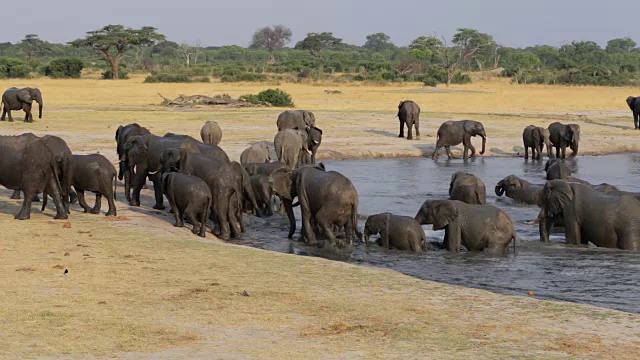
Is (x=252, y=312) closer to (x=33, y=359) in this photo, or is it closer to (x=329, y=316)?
(x=329, y=316)

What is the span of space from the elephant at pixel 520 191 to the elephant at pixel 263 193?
199 inches

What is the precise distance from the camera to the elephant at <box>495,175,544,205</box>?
19531mm

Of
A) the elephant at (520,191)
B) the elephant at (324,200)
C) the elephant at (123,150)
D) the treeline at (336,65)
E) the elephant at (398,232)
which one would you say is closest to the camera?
the elephant at (398,232)

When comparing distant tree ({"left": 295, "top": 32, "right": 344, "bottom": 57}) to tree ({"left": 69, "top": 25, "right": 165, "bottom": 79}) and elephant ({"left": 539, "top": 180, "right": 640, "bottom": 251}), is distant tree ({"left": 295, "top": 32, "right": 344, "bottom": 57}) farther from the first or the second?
elephant ({"left": 539, "top": 180, "right": 640, "bottom": 251})

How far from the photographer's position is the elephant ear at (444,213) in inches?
558

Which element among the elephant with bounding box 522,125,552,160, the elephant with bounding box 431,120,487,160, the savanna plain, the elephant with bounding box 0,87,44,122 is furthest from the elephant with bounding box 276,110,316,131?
the elephant with bounding box 0,87,44,122

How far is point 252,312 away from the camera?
29.6 feet

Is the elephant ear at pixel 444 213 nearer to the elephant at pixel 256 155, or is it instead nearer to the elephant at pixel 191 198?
the elephant at pixel 191 198

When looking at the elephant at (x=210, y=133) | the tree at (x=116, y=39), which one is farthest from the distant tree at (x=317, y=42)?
the elephant at (x=210, y=133)

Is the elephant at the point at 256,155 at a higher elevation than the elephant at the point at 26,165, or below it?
below

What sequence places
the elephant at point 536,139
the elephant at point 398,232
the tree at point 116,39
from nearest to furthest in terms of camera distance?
1. the elephant at point 398,232
2. the elephant at point 536,139
3. the tree at point 116,39

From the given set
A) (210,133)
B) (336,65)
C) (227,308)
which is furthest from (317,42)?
(227,308)

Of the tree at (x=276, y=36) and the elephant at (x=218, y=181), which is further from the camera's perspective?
the tree at (x=276, y=36)

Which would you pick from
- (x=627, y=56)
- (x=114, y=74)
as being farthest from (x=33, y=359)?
(x=627, y=56)
